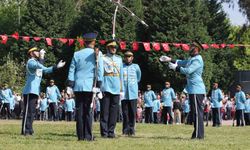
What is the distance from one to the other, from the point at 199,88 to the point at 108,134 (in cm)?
233

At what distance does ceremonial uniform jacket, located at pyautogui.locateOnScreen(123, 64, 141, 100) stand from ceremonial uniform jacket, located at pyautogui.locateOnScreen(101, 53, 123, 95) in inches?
58.0

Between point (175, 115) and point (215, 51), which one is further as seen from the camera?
point (215, 51)

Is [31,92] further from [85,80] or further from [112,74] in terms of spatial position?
[85,80]

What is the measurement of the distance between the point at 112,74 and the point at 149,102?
17.3 meters

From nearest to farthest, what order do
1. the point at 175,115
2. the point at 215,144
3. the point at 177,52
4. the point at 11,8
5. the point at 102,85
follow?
the point at 215,144
the point at 102,85
the point at 175,115
the point at 177,52
the point at 11,8

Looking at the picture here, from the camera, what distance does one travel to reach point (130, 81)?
15.4m

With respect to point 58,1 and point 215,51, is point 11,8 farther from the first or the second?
point 215,51

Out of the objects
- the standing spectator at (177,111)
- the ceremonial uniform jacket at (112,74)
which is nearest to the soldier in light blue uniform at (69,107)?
the standing spectator at (177,111)

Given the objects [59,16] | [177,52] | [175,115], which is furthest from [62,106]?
[59,16]

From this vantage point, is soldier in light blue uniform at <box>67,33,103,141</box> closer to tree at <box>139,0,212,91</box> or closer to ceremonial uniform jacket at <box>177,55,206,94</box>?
ceremonial uniform jacket at <box>177,55,206,94</box>

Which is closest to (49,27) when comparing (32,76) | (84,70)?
(32,76)

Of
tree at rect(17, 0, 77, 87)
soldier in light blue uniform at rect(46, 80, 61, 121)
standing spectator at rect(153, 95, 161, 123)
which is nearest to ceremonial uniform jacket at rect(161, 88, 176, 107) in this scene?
standing spectator at rect(153, 95, 161, 123)

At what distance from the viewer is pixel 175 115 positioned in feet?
104

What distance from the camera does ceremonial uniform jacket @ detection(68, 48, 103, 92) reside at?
39.2 feet
